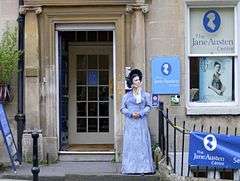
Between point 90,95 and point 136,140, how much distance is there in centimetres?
348

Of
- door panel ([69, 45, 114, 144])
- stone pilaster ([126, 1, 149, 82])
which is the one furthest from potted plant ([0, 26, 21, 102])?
stone pilaster ([126, 1, 149, 82])

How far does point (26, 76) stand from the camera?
11.3 metres

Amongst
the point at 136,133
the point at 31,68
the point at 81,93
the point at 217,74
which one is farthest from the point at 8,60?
the point at 217,74

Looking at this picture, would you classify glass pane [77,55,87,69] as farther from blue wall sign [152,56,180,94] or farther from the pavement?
the pavement

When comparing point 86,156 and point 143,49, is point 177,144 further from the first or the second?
point 143,49

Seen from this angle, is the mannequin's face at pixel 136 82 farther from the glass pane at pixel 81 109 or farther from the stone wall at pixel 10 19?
the glass pane at pixel 81 109

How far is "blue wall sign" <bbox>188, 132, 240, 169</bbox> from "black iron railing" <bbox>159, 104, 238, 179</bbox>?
0.99 feet

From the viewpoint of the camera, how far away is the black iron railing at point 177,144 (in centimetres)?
1021

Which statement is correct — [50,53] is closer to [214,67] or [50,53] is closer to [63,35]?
[63,35]

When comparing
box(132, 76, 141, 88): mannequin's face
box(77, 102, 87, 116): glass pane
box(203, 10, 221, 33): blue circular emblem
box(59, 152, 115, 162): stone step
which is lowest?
box(59, 152, 115, 162): stone step

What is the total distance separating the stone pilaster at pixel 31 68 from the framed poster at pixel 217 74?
326 cm

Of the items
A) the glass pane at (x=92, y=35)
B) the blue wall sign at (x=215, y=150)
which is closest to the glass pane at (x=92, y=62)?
the glass pane at (x=92, y=35)

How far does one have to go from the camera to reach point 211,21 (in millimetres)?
11625

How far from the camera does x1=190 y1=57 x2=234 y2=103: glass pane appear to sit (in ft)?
38.1
